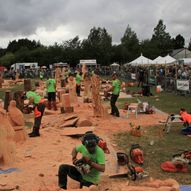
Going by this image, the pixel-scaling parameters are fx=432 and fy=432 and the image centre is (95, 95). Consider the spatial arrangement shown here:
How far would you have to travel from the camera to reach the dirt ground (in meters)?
8.65

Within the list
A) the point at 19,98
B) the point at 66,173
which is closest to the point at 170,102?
the point at 19,98

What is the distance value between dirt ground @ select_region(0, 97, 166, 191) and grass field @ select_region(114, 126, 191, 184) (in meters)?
0.59

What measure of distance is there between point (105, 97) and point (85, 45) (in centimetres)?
5255

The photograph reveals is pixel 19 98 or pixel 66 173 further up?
pixel 19 98

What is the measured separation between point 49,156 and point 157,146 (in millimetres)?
3201

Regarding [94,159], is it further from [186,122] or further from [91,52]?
[91,52]

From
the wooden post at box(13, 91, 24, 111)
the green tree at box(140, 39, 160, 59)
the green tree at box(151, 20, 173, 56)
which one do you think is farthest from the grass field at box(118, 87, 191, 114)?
the green tree at box(151, 20, 173, 56)

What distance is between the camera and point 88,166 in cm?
705

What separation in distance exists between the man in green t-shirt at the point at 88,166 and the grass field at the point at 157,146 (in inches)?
99.6

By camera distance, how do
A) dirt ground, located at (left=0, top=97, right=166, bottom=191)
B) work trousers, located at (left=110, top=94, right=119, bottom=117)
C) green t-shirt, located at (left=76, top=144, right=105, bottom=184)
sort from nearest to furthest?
green t-shirt, located at (left=76, top=144, right=105, bottom=184)
dirt ground, located at (left=0, top=97, right=166, bottom=191)
work trousers, located at (left=110, top=94, right=119, bottom=117)

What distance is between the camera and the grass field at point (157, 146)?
951 centimetres

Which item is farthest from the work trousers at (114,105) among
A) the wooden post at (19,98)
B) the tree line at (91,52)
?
the tree line at (91,52)

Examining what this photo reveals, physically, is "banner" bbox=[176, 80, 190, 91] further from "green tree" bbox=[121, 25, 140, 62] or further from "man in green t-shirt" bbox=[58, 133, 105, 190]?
"green tree" bbox=[121, 25, 140, 62]

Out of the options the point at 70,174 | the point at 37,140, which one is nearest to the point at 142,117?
the point at 37,140
